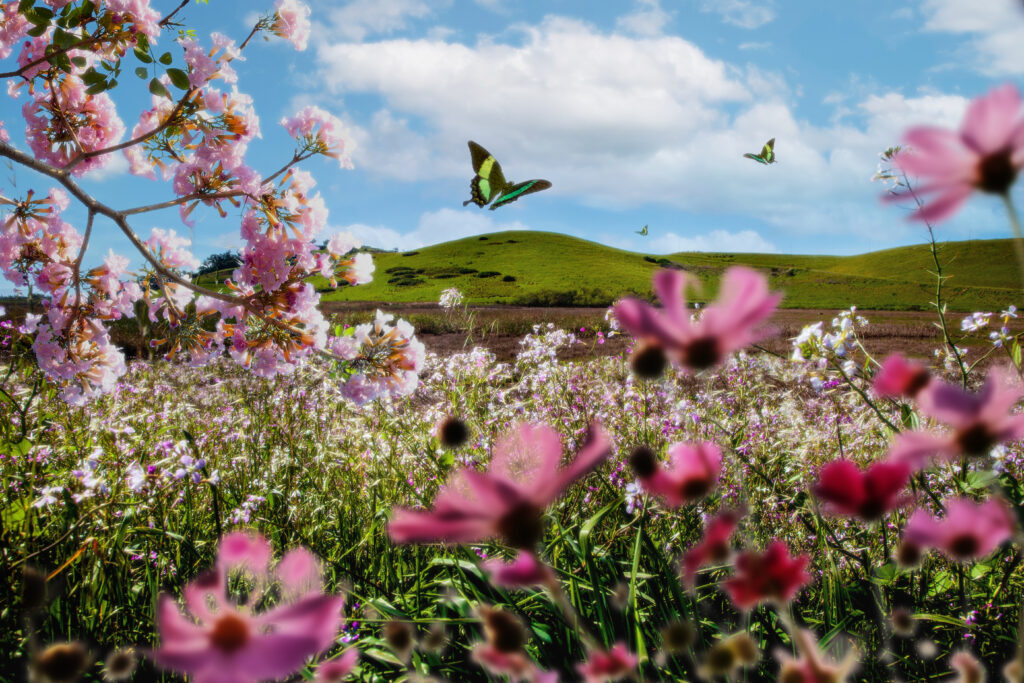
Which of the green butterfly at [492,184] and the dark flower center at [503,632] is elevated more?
the green butterfly at [492,184]

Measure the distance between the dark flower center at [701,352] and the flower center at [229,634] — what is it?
1.06 feet

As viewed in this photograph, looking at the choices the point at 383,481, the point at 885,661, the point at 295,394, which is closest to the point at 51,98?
the point at 383,481

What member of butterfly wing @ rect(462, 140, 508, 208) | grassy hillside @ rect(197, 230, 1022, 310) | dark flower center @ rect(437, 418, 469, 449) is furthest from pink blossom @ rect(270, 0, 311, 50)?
grassy hillside @ rect(197, 230, 1022, 310)

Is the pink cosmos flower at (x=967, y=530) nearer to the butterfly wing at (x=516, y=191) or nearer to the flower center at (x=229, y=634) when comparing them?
the flower center at (x=229, y=634)

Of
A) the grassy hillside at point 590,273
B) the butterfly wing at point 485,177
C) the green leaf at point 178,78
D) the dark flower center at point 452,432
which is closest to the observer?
the dark flower center at point 452,432

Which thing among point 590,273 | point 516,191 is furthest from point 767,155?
point 590,273

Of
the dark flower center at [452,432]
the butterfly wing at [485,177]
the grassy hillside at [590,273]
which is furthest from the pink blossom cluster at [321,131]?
the grassy hillside at [590,273]

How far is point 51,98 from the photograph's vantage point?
290 cm

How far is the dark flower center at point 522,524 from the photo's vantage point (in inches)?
12.5

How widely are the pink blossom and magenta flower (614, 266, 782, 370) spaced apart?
3.14 metres

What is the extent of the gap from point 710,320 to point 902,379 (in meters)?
0.14

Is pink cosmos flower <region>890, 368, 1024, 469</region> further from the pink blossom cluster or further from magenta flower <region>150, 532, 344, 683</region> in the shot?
the pink blossom cluster

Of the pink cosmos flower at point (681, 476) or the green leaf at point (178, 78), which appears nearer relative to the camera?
the pink cosmos flower at point (681, 476)

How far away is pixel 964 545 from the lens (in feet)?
1.10
